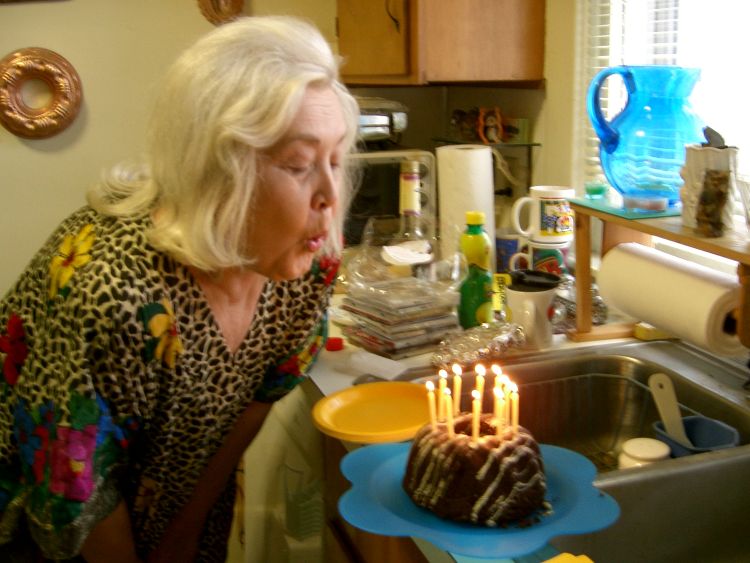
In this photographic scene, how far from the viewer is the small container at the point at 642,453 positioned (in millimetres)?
1127

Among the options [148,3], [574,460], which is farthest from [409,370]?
[148,3]

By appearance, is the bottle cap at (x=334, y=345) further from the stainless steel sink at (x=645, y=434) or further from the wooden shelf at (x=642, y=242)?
the wooden shelf at (x=642, y=242)

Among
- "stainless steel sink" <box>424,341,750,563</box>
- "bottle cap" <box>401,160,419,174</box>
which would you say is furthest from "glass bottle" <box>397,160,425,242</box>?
"stainless steel sink" <box>424,341,750,563</box>

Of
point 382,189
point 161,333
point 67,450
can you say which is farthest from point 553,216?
point 67,450

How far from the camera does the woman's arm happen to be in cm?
133

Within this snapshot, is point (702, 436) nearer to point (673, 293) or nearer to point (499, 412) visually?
point (673, 293)

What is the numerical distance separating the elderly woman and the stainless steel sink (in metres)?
0.50

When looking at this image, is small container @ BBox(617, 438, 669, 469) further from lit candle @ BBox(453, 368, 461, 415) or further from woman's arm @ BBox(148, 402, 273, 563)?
woman's arm @ BBox(148, 402, 273, 563)

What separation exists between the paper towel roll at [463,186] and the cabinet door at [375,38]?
322 millimetres

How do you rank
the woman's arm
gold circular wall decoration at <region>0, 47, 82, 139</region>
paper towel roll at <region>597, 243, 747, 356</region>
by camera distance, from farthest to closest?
1. gold circular wall decoration at <region>0, 47, 82, 139</region>
2. the woman's arm
3. paper towel roll at <region>597, 243, 747, 356</region>

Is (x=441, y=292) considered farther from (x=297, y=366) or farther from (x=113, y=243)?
(x=113, y=243)

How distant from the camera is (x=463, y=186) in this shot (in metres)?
1.96

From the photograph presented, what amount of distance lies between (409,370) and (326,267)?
26 cm

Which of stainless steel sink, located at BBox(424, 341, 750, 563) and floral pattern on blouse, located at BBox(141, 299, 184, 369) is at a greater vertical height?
floral pattern on blouse, located at BBox(141, 299, 184, 369)
